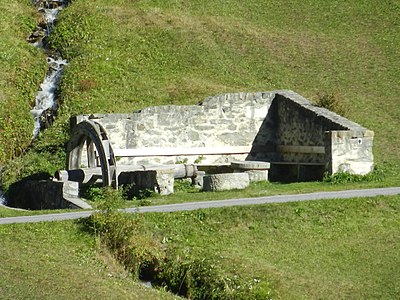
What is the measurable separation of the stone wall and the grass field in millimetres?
2277

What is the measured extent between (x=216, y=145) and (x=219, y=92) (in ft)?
19.6

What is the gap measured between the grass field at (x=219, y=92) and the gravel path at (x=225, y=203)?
70cm

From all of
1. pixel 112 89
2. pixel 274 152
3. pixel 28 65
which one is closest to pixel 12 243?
pixel 274 152

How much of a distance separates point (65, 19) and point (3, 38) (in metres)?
3.22

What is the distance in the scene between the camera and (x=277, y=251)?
20.9 m

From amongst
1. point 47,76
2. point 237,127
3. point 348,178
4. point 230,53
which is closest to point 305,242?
point 348,178

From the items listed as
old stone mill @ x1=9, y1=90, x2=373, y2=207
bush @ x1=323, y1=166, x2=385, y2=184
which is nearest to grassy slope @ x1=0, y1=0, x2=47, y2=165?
old stone mill @ x1=9, y1=90, x2=373, y2=207

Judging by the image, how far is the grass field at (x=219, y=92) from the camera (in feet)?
62.6

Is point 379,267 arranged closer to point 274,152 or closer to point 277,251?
point 277,251

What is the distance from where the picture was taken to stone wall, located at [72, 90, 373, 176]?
29766mm

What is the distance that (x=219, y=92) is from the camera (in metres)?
37.2

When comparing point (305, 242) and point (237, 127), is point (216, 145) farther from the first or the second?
point (305, 242)

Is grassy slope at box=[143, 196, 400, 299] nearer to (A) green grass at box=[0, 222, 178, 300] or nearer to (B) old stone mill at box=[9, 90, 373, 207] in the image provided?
(A) green grass at box=[0, 222, 178, 300]

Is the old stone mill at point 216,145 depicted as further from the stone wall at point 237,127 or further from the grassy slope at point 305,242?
the grassy slope at point 305,242
